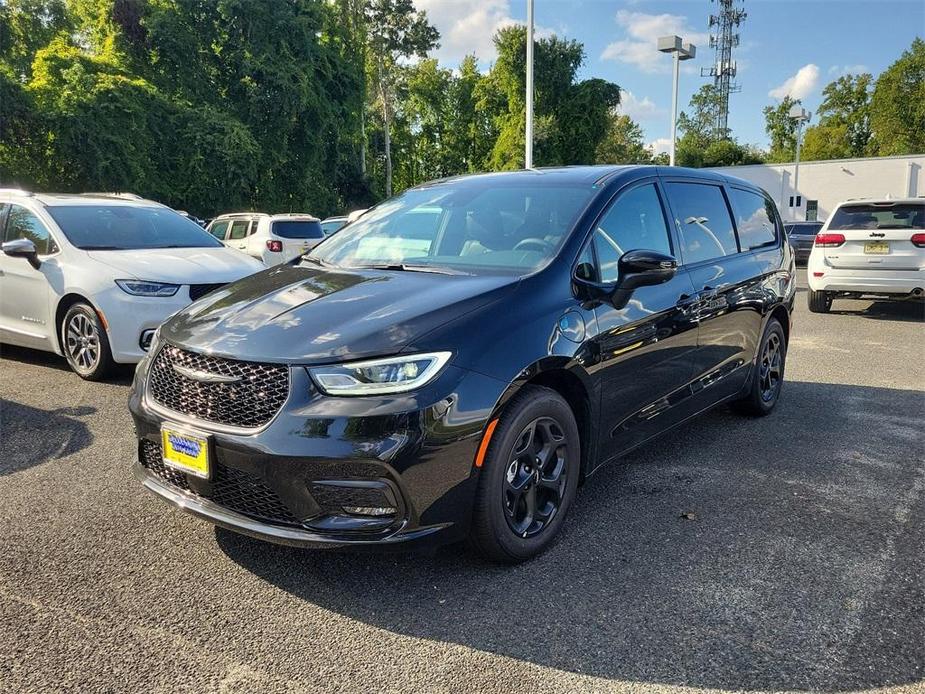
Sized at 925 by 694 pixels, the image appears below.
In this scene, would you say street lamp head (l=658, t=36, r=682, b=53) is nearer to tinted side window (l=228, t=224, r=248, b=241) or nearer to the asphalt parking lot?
tinted side window (l=228, t=224, r=248, b=241)

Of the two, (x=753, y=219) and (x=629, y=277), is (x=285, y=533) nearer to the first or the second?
(x=629, y=277)

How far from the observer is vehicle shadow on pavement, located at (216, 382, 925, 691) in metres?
2.44

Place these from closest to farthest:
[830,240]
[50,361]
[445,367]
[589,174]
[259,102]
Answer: [445,367]
[589,174]
[50,361]
[830,240]
[259,102]

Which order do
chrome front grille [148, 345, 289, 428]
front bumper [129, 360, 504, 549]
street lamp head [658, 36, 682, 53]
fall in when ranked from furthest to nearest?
street lamp head [658, 36, 682, 53], chrome front grille [148, 345, 289, 428], front bumper [129, 360, 504, 549]

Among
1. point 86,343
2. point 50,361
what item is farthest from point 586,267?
point 50,361

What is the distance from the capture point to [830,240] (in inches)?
420

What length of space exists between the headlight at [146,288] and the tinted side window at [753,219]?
449cm

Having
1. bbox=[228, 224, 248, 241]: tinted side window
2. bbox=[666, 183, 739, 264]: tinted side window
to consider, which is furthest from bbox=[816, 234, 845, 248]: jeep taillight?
bbox=[228, 224, 248, 241]: tinted side window

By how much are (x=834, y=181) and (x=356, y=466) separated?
49244mm

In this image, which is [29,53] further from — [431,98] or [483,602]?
[483,602]

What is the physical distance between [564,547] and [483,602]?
23.6 inches

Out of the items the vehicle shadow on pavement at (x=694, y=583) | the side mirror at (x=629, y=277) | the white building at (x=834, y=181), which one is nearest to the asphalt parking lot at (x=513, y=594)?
the vehicle shadow on pavement at (x=694, y=583)

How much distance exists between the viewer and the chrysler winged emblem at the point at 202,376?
107 inches

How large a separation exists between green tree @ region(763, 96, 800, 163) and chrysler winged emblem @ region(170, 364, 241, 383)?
288 feet
